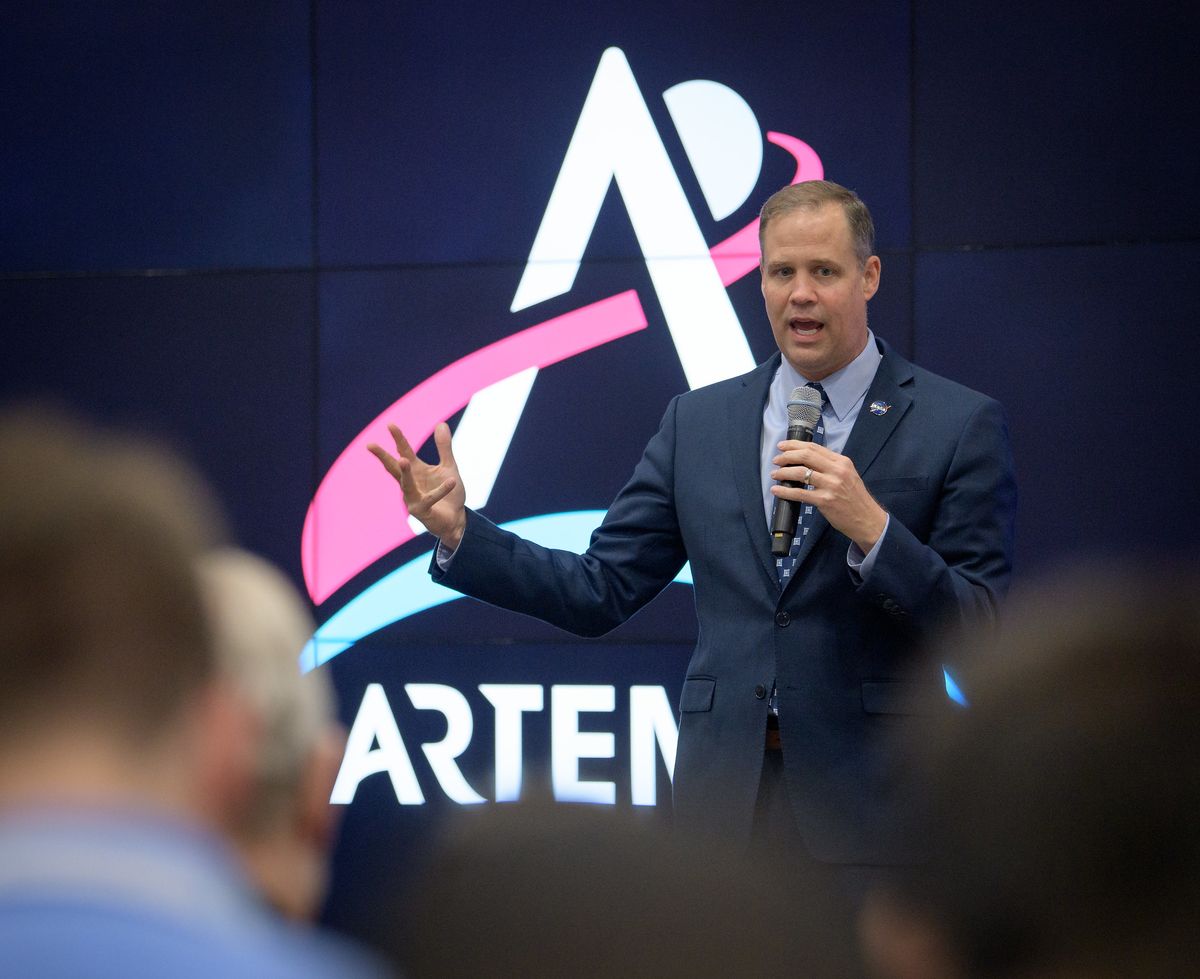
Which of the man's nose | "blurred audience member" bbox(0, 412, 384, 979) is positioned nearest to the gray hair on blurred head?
"blurred audience member" bbox(0, 412, 384, 979)

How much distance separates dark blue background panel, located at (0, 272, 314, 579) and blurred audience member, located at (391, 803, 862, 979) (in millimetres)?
3794

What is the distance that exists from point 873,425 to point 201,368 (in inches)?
99.2

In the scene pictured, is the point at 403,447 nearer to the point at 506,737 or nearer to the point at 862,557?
the point at 862,557

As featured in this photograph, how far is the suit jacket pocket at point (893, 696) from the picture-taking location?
8.41ft

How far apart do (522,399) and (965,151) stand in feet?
4.70

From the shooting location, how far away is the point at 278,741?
852mm

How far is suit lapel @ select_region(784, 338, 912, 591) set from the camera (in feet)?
8.61

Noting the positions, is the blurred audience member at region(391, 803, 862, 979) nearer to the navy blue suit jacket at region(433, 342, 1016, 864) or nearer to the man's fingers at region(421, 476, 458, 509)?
the navy blue suit jacket at region(433, 342, 1016, 864)

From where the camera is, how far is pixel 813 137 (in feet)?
13.9

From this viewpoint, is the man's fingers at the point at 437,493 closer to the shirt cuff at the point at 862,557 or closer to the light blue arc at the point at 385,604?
the shirt cuff at the point at 862,557

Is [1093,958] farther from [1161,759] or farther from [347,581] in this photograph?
[347,581]

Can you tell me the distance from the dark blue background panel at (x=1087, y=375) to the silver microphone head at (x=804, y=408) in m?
1.66

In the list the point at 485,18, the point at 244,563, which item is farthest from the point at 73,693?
the point at 485,18

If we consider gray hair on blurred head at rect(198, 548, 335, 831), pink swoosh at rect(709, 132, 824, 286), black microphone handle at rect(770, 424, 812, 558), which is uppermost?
pink swoosh at rect(709, 132, 824, 286)
